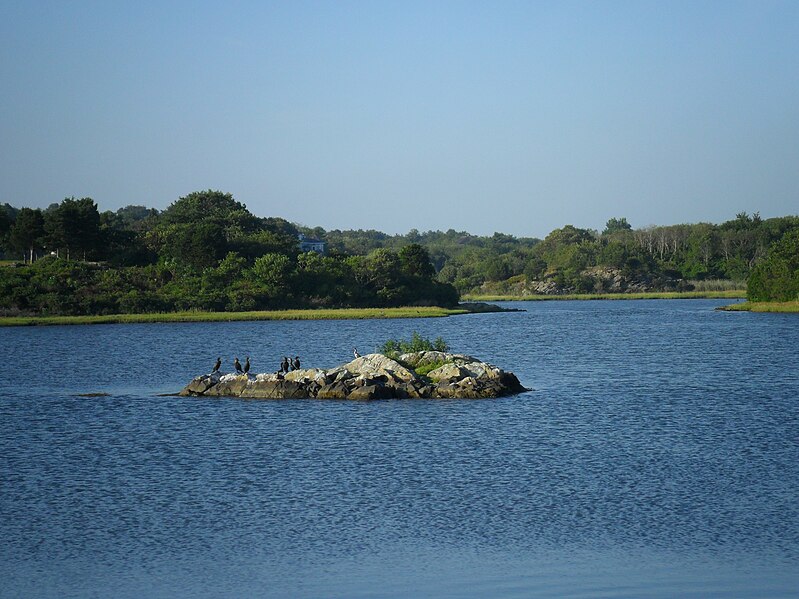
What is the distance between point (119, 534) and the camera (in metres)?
22.0

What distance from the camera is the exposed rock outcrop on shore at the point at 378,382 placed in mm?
44469

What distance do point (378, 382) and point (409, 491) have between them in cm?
1922

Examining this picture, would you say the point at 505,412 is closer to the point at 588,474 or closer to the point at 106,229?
the point at 588,474

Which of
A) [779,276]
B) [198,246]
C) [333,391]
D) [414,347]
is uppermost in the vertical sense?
[198,246]

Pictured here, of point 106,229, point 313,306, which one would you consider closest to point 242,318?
point 313,306

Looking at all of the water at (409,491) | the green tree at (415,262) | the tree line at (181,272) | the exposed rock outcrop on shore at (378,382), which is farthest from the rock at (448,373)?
the green tree at (415,262)

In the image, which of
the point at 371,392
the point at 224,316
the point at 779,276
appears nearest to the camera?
the point at 371,392

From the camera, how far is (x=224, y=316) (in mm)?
112625

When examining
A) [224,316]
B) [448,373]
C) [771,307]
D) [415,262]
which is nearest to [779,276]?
[771,307]

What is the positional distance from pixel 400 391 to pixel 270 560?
24.7 meters

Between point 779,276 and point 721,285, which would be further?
point 721,285

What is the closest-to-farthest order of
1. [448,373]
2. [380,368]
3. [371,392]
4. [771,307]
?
[371,392] → [448,373] → [380,368] → [771,307]

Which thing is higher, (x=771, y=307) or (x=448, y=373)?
(x=771, y=307)

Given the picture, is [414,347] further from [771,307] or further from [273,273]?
[771,307]
